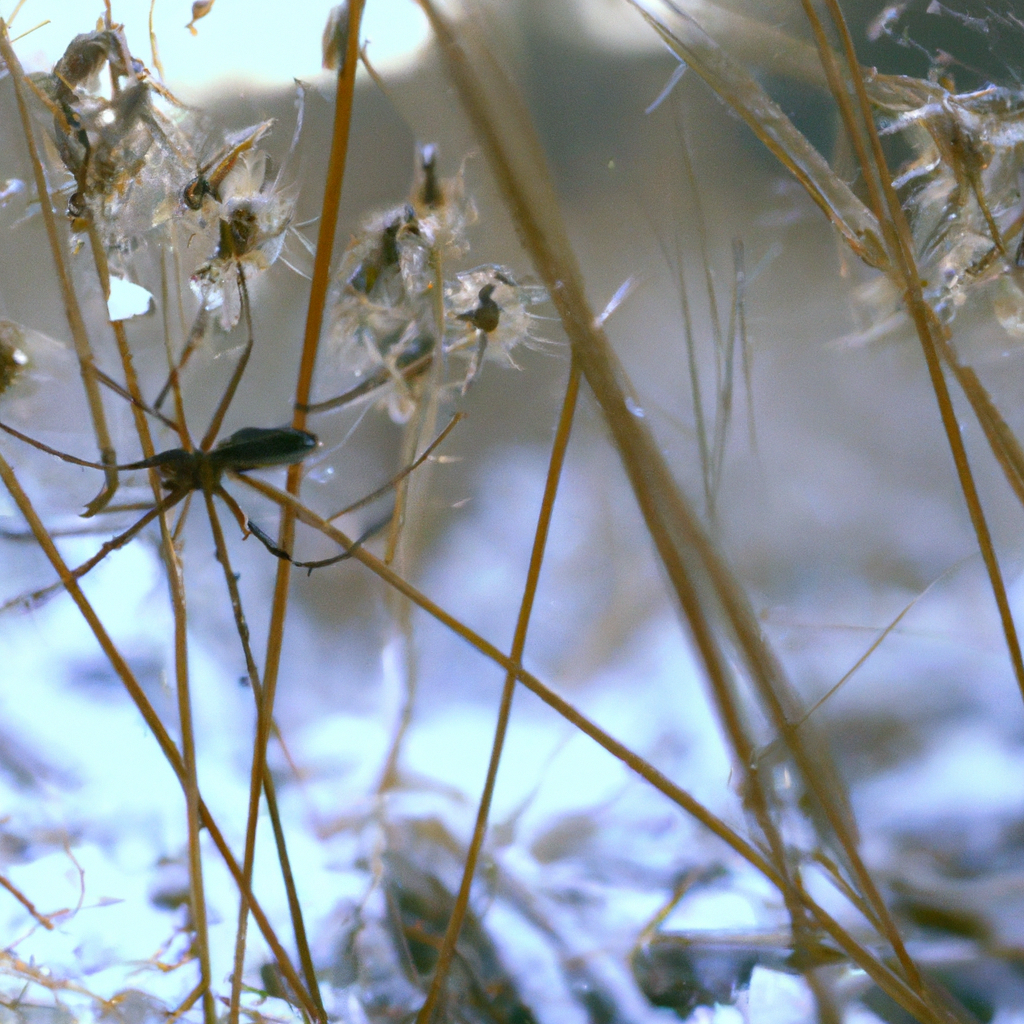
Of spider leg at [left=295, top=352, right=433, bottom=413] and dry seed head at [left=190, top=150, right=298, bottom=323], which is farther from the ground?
dry seed head at [left=190, top=150, right=298, bottom=323]

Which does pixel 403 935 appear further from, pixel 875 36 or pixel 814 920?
pixel 875 36

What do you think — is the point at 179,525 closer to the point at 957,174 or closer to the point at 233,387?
the point at 233,387

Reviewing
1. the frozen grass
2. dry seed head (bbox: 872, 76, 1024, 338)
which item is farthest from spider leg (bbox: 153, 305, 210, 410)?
dry seed head (bbox: 872, 76, 1024, 338)

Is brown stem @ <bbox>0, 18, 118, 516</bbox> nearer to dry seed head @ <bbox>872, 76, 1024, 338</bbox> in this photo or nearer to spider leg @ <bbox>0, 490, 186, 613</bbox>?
spider leg @ <bbox>0, 490, 186, 613</bbox>

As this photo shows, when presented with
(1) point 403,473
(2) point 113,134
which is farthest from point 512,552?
(2) point 113,134

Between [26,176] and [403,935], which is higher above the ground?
[26,176]

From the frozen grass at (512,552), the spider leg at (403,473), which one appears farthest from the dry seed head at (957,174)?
the spider leg at (403,473)

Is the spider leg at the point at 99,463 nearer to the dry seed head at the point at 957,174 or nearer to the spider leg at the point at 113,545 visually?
the spider leg at the point at 113,545

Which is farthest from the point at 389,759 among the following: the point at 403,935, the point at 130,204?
the point at 130,204
